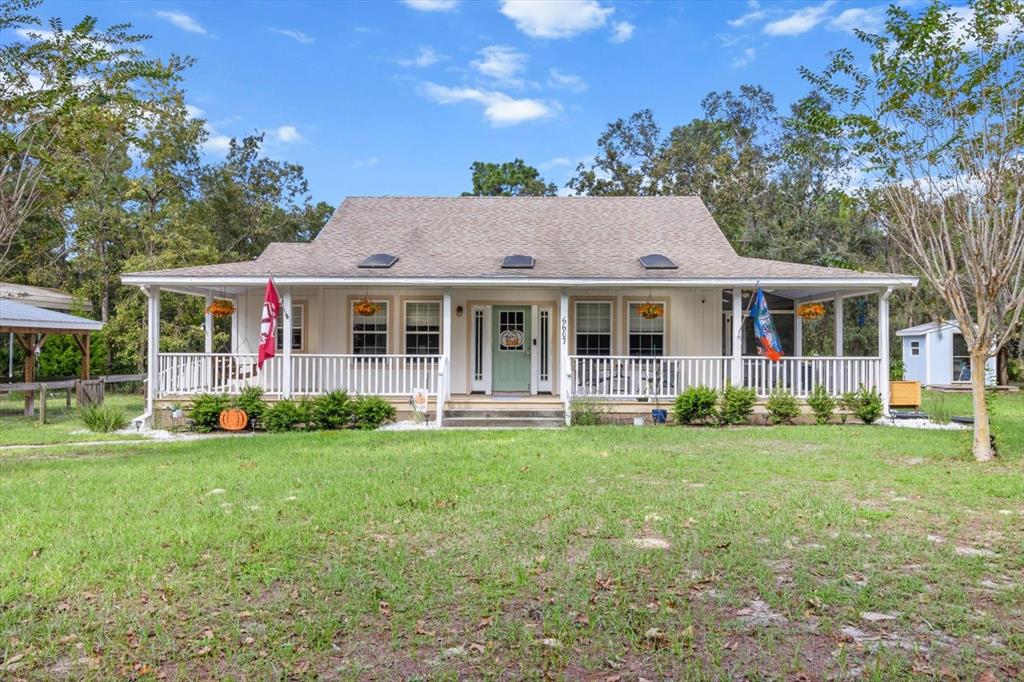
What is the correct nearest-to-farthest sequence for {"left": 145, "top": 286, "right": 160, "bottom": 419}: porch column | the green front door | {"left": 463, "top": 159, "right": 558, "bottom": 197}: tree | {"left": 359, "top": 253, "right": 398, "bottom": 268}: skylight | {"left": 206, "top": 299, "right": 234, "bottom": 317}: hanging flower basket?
{"left": 145, "top": 286, "right": 160, "bottom": 419}: porch column
{"left": 359, "top": 253, "right": 398, "bottom": 268}: skylight
{"left": 206, "top": 299, "right": 234, "bottom": 317}: hanging flower basket
the green front door
{"left": 463, "top": 159, "right": 558, "bottom": 197}: tree

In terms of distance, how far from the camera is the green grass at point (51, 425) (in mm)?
11242

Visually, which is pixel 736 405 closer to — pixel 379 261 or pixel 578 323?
pixel 578 323

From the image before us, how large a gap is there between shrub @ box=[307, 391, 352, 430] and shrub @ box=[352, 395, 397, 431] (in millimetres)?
152

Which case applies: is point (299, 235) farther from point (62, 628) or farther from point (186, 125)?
point (62, 628)

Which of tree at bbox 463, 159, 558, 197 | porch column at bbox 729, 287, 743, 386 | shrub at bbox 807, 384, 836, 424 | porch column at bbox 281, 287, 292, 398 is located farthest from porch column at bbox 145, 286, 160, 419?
tree at bbox 463, 159, 558, 197

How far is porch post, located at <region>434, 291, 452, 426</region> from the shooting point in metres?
12.6

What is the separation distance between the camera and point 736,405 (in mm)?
12211

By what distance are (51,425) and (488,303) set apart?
927 centimetres

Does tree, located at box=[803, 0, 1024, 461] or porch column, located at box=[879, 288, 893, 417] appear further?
porch column, located at box=[879, 288, 893, 417]

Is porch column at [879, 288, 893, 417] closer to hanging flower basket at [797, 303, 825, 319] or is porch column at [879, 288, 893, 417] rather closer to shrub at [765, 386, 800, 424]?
hanging flower basket at [797, 303, 825, 319]

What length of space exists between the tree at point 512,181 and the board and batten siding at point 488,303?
60.2ft

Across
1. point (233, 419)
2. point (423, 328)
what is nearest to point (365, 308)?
point (423, 328)

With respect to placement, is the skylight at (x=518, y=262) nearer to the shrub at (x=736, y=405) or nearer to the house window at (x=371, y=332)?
the house window at (x=371, y=332)

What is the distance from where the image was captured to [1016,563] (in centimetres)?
441
